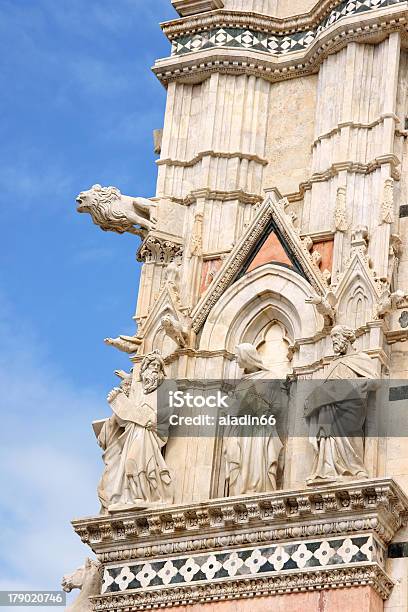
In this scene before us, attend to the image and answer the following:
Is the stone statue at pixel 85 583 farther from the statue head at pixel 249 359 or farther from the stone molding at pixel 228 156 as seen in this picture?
the stone molding at pixel 228 156

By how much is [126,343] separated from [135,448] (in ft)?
5.11

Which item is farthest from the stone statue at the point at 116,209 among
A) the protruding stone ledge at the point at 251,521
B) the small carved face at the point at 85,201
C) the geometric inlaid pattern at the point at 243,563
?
the geometric inlaid pattern at the point at 243,563

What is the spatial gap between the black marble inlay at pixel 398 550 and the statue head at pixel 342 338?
1787 mm

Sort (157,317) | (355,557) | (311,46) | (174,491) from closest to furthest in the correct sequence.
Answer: (355,557), (174,491), (157,317), (311,46)

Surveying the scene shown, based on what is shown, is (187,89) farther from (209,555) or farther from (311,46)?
(209,555)

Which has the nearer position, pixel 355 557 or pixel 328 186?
pixel 355 557

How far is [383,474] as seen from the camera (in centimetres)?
1424

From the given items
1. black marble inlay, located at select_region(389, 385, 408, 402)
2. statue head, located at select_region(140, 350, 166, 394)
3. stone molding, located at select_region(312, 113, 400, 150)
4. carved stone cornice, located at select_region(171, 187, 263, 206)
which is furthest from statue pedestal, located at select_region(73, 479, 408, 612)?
stone molding, located at select_region(312, 113, 400, 150)

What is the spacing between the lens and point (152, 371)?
15.6m

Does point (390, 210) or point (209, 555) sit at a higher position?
point (390, 210)

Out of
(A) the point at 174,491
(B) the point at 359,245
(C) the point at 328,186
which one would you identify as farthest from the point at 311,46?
(A) the point at 174,491

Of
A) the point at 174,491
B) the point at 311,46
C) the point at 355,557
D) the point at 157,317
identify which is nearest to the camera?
the point at 355,557

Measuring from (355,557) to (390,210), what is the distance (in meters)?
3.52

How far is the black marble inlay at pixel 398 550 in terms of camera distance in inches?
549
